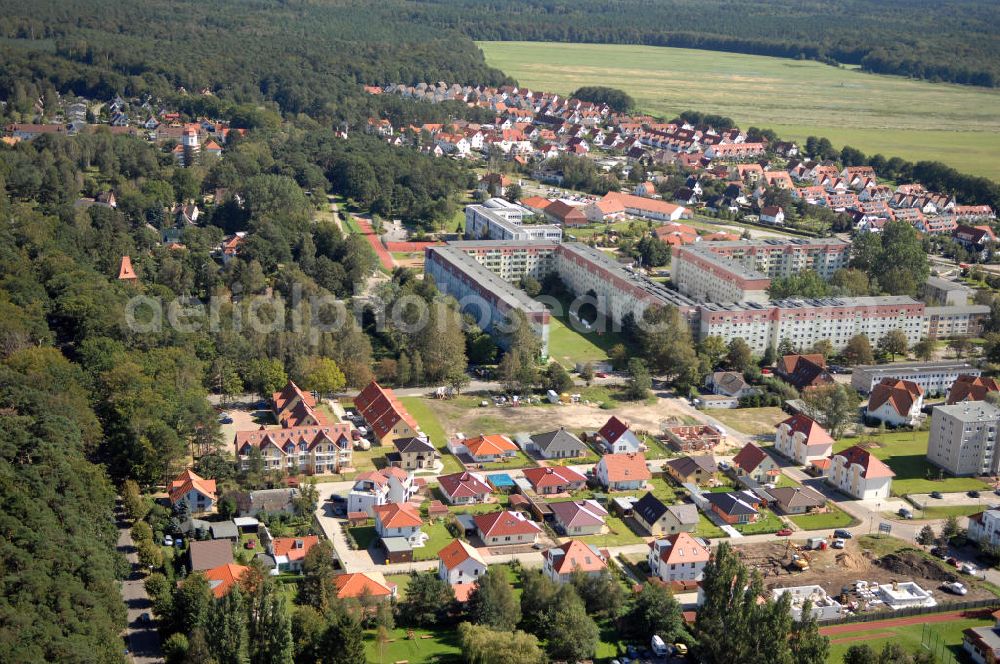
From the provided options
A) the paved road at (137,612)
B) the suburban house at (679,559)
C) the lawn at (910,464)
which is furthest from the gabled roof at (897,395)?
the paved road at (137,612)

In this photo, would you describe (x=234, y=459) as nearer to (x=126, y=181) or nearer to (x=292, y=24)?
(x=126, y=181)

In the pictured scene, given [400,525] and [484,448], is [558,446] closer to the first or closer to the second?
[484,448]

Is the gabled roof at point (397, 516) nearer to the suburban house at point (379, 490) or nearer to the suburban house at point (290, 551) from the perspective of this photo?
the suburban house at point (379, 490)

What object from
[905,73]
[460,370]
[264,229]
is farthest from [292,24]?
[460,370]

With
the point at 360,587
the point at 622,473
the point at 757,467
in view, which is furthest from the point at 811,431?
the point at 360,587

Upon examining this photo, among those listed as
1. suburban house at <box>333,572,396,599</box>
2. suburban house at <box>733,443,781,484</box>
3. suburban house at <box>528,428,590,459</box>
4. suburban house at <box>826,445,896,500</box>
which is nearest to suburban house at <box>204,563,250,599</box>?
suburban house at <box>333,572,396,599</box>

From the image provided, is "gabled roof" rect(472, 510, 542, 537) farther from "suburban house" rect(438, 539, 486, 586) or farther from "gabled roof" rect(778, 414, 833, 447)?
"gabled roof" rect(778, 414, 833, 447)
